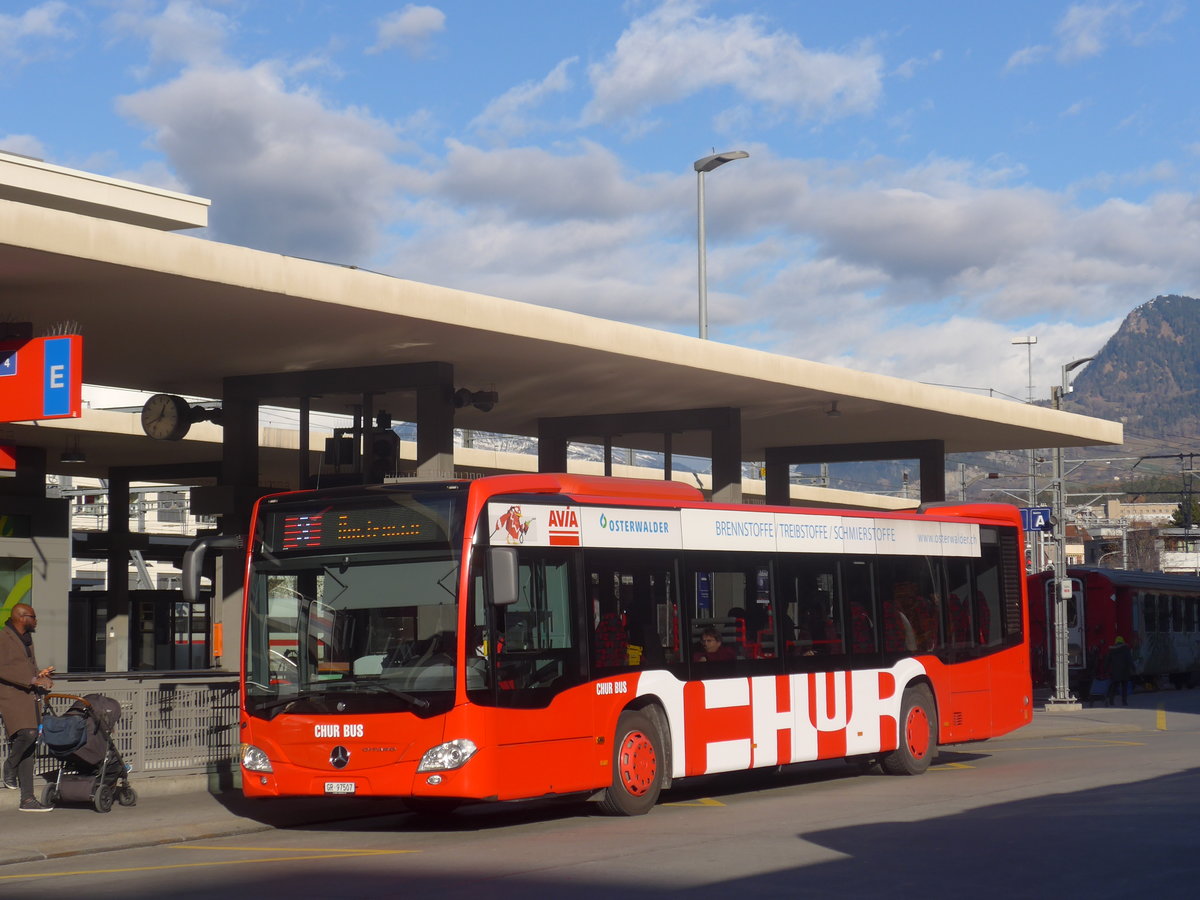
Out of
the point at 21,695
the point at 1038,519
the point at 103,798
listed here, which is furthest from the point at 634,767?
the point at 1038,519

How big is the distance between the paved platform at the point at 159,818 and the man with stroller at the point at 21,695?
409mm

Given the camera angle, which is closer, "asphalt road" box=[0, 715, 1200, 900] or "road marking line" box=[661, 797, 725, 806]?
"asphalt road" box=[0, 715, 1200, 900]

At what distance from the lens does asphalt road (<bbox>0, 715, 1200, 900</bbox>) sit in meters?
10.1

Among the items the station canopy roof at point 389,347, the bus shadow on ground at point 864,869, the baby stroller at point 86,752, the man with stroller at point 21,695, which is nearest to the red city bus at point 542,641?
the bus shadow on ground at point 864,869

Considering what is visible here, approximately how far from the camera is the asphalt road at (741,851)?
10.1m

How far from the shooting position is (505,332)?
65.9 feet

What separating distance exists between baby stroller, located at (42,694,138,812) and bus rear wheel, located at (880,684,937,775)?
8408 millimetres

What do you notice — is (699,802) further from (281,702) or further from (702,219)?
(702,219)

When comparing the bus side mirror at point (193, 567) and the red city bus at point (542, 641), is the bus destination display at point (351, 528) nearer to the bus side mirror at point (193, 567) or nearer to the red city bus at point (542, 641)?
the red city bus at point (542, 641)

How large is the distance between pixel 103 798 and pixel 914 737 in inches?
351

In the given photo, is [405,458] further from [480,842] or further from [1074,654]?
[480,842]

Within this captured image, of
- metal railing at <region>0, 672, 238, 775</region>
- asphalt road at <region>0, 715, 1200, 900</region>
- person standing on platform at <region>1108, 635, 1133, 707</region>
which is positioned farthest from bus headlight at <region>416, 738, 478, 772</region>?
person standing on platform at <region>1108, 635, 1133, 707</region>

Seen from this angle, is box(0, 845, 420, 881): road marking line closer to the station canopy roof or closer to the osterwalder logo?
the osterwalder logo

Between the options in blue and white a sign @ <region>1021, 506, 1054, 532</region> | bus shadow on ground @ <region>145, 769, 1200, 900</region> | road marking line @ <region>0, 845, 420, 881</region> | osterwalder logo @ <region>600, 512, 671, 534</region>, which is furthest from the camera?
blue and white a sign @ <region>1021, 506, 1054, 532</region>
